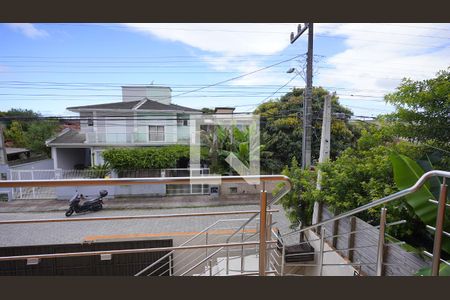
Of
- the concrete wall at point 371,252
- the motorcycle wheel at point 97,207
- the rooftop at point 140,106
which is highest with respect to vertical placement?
the rooftop at point 140,106

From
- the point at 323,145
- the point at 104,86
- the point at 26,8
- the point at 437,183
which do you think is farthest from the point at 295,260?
the point at 104,86

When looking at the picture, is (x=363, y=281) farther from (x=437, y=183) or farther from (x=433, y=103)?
(x=433, y=103)

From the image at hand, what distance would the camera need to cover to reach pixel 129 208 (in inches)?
274

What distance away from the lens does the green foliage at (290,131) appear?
26.6ft

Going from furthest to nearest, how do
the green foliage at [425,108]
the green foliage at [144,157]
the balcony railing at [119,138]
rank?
the balcony railing at [119,138] < the green foliage at [144,157] < the green foliage at [425,108]

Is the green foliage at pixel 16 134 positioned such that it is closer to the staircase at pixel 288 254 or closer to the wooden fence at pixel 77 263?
the wooden fence at pixel 77 263

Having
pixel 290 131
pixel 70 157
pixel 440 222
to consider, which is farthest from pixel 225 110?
pixel 440 222

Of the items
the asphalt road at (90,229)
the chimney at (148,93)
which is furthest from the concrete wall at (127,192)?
the chimney at (148,93)

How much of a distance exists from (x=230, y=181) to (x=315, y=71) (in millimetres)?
5537

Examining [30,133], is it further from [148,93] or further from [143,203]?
[143,203]

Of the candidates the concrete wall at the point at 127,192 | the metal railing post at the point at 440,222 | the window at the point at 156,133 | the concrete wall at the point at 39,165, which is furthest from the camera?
the window at the point at 156,133

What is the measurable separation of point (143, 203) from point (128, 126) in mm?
2858

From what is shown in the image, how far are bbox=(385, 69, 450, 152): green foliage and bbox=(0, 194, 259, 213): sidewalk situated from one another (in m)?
A: 4.23

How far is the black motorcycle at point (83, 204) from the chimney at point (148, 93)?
4119mm
